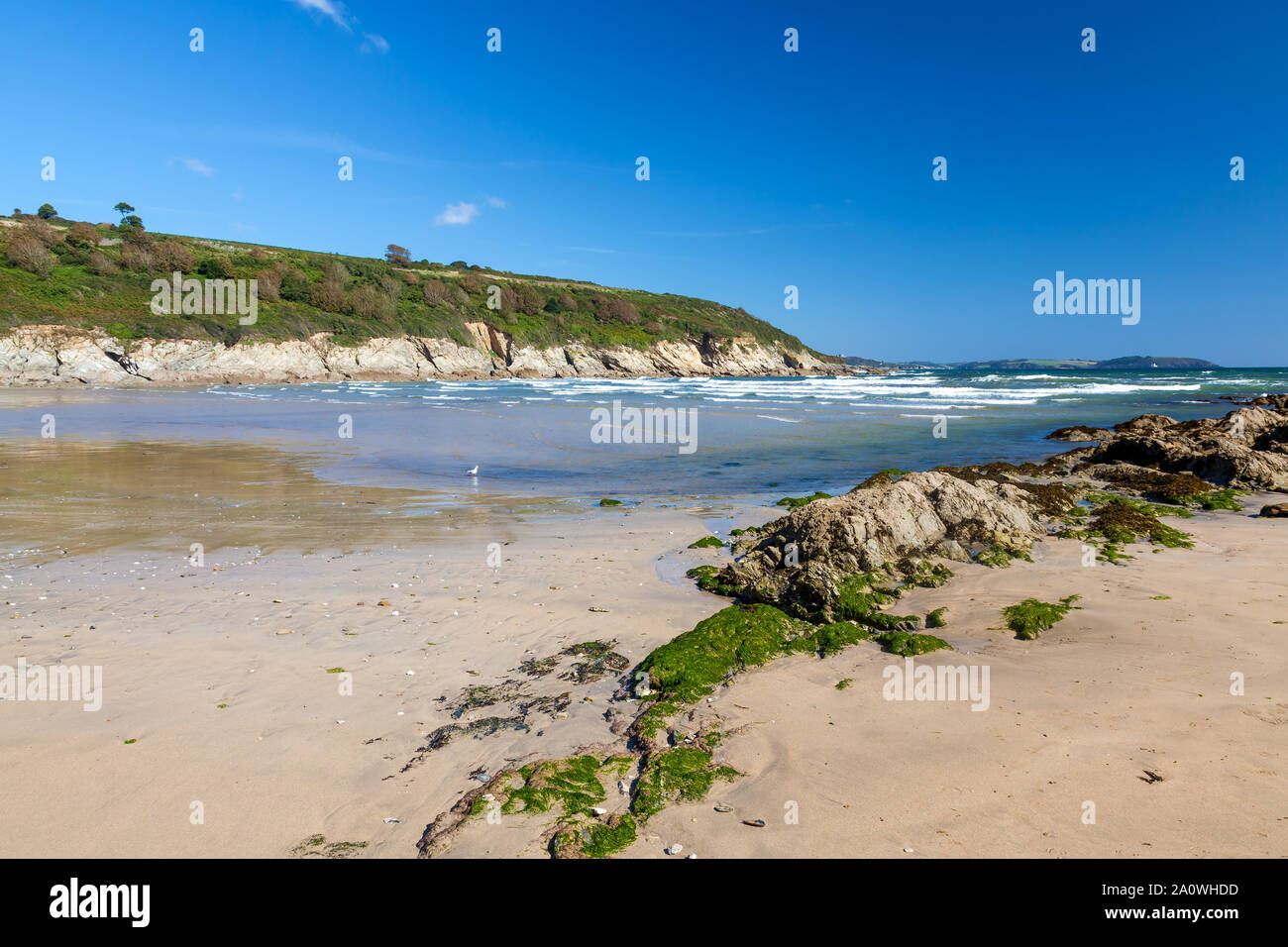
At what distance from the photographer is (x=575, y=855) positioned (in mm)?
2877

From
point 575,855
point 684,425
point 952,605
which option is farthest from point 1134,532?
point 684,425

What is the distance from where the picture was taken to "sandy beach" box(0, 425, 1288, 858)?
9.90 ft

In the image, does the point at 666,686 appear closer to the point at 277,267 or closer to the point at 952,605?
the point at 952,605

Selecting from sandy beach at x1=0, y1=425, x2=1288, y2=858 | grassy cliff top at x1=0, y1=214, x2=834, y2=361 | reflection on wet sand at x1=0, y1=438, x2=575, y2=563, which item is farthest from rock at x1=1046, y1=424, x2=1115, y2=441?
grassy cliff top at x1=0, y1=214, x2=834, y2=361


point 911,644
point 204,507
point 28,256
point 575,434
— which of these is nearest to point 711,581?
point 911,644

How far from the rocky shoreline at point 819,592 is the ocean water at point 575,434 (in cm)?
428

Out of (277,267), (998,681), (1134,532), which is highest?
(277,267)

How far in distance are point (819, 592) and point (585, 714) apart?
2.64 m

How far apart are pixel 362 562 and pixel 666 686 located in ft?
15.3

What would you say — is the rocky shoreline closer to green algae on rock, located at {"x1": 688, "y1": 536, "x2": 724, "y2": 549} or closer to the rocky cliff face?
green algae on rock, located at {"x1": 688, "y1": 536, "x2": 724, "y2": 549}

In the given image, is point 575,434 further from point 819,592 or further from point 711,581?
point 819,592

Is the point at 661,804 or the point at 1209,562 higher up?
the point at 1209,562

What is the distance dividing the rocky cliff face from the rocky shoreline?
50.9 metres

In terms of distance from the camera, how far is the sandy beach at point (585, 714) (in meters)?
3.02
